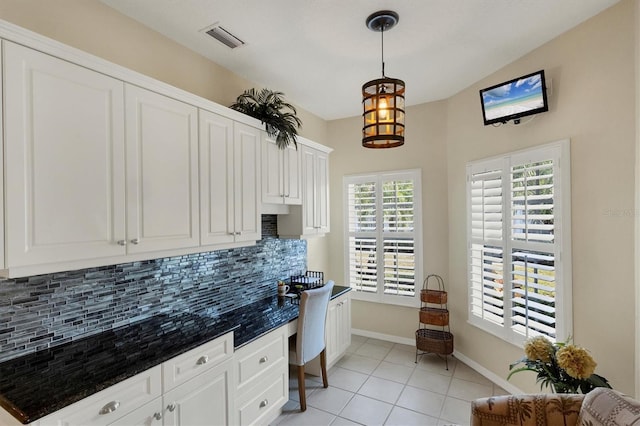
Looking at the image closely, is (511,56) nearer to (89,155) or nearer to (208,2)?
(208,2)

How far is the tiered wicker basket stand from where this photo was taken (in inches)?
132

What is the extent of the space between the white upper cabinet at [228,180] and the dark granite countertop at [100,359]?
618 mm

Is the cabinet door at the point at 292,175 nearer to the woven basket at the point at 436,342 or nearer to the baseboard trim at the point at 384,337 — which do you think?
the woven basket at the point at 436,342

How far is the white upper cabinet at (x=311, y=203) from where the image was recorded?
10.7 feet

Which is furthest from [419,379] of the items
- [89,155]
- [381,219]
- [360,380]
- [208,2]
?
[208,2]

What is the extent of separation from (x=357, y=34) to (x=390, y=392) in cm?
319

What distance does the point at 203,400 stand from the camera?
1814mm

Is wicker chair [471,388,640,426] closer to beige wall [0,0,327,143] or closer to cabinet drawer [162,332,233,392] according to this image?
cabinet drawer [162,332,233,392]

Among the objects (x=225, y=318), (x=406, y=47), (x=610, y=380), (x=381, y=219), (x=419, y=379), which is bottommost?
(x=419, y=379)

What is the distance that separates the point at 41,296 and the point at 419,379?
3.21 metres

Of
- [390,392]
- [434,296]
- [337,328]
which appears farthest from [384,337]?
[390,392]

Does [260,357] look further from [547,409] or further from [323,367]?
[547,409]

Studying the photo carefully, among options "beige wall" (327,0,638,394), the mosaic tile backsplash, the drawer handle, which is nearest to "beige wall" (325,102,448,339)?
"beige wall" (327,0,638,394)

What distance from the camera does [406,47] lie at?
2520mm
